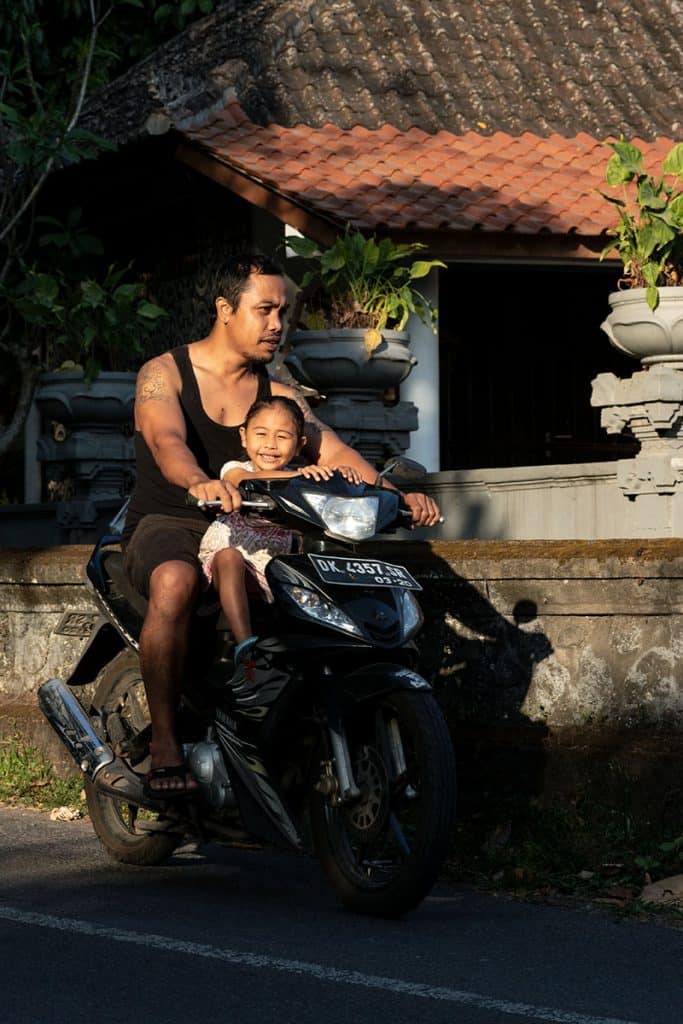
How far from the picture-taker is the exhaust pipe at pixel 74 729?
6641mm

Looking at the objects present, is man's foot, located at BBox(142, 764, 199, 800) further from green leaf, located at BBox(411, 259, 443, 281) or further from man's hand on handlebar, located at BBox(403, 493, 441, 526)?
green leaf, located at BBox(411, 259, 443, 281)

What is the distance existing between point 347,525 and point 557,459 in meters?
12.8

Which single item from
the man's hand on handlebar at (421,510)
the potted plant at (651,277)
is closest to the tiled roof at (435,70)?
the potted plant at (651,277)

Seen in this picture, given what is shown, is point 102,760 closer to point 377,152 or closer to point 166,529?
point 166,529

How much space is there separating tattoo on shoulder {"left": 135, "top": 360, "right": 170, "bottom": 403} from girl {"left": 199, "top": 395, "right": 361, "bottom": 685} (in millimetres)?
401

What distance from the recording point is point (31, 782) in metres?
8.75

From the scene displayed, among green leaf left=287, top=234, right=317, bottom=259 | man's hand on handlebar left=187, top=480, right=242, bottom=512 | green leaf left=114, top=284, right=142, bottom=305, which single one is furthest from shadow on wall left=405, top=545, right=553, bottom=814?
green leaf left=287, top=234, right=317, bottom=259

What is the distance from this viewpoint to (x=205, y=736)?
630 cm

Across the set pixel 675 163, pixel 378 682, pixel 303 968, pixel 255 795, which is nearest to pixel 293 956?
pixel 303 968

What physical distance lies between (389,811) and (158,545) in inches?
46.9

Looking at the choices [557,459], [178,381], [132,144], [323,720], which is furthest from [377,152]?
[323,720]

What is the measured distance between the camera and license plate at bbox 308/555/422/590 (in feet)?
19.0

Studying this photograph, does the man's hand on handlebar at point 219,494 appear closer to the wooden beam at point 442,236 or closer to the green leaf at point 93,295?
the green leaf at point 93,295

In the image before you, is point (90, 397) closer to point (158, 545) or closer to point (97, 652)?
point (97, 652)
